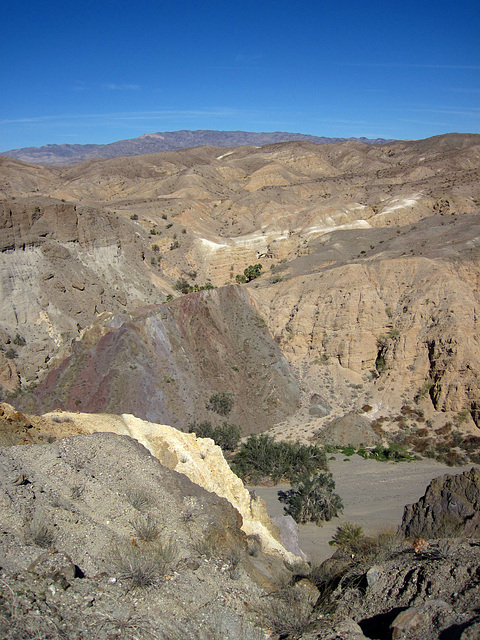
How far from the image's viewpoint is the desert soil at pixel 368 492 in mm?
15641

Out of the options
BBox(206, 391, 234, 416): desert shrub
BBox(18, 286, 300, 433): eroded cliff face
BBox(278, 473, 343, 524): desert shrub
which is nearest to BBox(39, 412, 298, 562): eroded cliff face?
BBox(278, 473, 343, 524): desert shrub

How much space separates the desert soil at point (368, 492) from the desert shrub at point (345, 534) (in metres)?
0.22

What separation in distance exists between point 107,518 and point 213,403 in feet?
51.4

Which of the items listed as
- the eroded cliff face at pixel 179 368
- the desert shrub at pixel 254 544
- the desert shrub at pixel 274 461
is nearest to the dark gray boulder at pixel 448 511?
the desert shrub at pixel 254 544

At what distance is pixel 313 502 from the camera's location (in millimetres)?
17109

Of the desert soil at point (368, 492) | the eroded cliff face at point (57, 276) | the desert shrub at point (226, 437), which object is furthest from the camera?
the eroded cliff face at point (57, 276)

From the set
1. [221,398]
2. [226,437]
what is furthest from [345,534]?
[221,398]

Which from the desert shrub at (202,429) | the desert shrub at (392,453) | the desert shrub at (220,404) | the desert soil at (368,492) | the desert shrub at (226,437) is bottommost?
the desert soil at (368,492)

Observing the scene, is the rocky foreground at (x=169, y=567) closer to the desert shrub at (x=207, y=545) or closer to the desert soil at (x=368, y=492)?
the desert shrub at (x=207, y=545)

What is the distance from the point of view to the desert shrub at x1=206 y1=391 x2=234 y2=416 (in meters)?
23.8

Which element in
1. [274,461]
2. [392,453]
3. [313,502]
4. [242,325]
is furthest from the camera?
[242,325]

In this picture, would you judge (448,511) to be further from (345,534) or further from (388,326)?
(388,326)

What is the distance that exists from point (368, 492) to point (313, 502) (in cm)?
298

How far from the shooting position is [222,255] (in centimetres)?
4691
